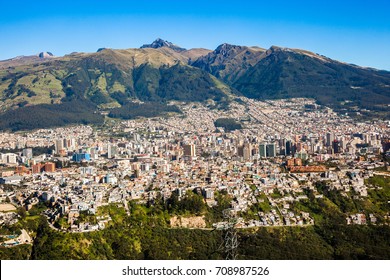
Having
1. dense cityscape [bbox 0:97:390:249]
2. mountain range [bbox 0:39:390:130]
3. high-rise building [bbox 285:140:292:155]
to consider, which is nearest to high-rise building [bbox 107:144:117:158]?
dense cityscape [bbox 0:97:390:249]

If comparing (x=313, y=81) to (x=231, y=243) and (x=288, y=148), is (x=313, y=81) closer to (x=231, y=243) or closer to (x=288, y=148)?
(x=288, y=148)

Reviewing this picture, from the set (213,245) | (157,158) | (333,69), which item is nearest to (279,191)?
(213,245)

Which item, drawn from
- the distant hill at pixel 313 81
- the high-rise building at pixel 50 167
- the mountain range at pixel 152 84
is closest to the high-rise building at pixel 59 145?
the high-rise building at pixel 50 167

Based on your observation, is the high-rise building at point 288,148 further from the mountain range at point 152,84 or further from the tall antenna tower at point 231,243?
the tall antenna tower at point 231,243

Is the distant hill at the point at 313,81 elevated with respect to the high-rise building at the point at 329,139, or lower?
elevated
